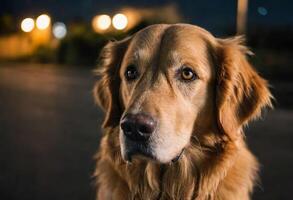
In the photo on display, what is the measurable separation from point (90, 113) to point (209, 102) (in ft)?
33.9

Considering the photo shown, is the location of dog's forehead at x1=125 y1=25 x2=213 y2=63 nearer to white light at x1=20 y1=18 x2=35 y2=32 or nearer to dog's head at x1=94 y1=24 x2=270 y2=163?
dog's head at x1=94 y1=24 x2=270 y2=163

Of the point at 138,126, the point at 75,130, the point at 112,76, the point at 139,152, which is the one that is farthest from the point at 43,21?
the point at 138,126

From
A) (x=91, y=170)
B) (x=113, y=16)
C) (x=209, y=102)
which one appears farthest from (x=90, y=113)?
(x=113, y=16)

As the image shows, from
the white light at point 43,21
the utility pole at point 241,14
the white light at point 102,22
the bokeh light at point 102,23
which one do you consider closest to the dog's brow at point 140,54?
the utility pole at point 241,14

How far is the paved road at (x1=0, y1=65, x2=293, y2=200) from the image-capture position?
24.4 ft

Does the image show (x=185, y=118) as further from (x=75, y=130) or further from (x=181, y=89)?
(x=75, y=130)

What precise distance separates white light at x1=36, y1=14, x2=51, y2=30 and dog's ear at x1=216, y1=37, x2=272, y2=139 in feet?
156

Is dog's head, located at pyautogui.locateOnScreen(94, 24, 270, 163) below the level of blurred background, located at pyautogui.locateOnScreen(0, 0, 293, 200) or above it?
above

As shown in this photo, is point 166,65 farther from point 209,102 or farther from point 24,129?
point 24,129

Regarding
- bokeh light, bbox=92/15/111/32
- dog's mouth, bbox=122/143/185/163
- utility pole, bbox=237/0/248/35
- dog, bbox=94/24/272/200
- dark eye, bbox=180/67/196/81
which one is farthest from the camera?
bokeh light, bbox=92/15/111/32

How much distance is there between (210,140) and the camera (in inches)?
172

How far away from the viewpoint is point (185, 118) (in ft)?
13.8

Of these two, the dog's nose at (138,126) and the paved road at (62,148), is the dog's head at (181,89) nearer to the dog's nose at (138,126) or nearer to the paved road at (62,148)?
the dog's nose at (138,126)

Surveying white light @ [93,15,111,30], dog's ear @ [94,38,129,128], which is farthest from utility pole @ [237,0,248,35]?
dog's ear @ [94,38,129,128]
